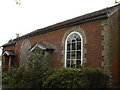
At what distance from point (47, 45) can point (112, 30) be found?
6.88 m

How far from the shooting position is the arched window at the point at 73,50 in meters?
12.5

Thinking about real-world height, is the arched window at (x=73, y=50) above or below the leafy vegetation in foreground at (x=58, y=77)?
above

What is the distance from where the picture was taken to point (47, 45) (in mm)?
15867

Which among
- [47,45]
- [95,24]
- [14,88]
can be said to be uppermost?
[95,24]

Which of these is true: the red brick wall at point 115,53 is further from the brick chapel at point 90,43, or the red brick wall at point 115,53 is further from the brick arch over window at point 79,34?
the brick arch over window at point 79,34

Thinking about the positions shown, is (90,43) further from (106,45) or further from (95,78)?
(95,78)

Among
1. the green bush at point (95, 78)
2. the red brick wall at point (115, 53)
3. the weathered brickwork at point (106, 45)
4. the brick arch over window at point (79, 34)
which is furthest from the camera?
the brick arch over window at point (79, 34)

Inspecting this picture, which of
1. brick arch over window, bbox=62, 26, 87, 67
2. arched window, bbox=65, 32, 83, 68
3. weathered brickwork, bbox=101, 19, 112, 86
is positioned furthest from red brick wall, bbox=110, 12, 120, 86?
arched window, bbox=65, 32, 83, 68

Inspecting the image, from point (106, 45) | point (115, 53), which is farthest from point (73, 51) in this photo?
point (115, 53)

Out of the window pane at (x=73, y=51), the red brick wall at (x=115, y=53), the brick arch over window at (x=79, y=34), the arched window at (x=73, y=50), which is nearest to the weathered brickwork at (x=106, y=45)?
the red brick wall at (x=115, y=53)

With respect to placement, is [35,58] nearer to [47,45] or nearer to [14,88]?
[14,88]

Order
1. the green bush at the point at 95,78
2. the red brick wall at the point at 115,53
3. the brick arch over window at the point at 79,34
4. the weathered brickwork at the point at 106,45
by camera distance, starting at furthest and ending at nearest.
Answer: the brick arch over window at the point at 79,34, the red brick wall at the point at 115,53, the weathered brickwork at the point at 106,45, the green bush at the point at 95,78

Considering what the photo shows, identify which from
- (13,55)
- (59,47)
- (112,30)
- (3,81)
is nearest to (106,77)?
(112,30)

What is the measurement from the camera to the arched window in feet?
41.0
